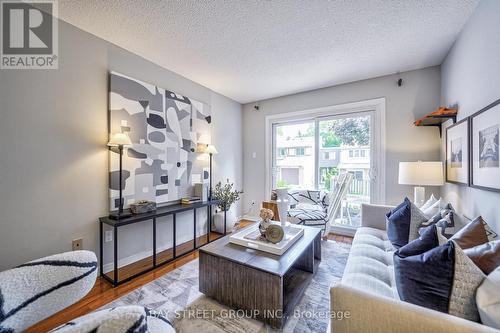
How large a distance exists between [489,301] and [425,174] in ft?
5.77

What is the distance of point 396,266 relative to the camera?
3.07ft

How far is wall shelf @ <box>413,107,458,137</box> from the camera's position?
2.07 meters

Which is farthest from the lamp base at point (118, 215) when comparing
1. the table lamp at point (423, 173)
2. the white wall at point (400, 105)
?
the white wall at point (400, 105)

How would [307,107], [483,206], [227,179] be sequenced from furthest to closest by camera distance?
1. [227,179]
2. [307,107]
3. [483,206]

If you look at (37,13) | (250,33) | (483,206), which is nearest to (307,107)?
(250,33)

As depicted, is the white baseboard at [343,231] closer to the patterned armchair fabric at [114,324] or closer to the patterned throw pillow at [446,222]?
the patterned throw pillow at [446,222]

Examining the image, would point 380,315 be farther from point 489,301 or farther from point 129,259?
point 129,259

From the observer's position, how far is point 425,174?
6.84 ft

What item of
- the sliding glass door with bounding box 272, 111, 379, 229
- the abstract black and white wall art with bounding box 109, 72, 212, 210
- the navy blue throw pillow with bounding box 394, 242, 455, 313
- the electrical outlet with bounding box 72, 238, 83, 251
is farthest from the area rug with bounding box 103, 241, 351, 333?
the sliding glass door with bounding box 272, 111, 379, 229

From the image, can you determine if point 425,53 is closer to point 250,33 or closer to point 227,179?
point 250,33

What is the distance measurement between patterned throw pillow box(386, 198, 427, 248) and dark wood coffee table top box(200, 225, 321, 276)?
2.22 ft

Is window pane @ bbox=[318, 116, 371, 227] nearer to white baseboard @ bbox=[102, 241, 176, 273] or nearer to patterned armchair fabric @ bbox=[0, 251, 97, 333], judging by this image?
white baseboard @ bbox=[102, 241, 176, 273]

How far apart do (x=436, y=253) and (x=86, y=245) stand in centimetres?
266

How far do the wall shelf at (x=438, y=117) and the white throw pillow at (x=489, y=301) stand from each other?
1.99 meters
